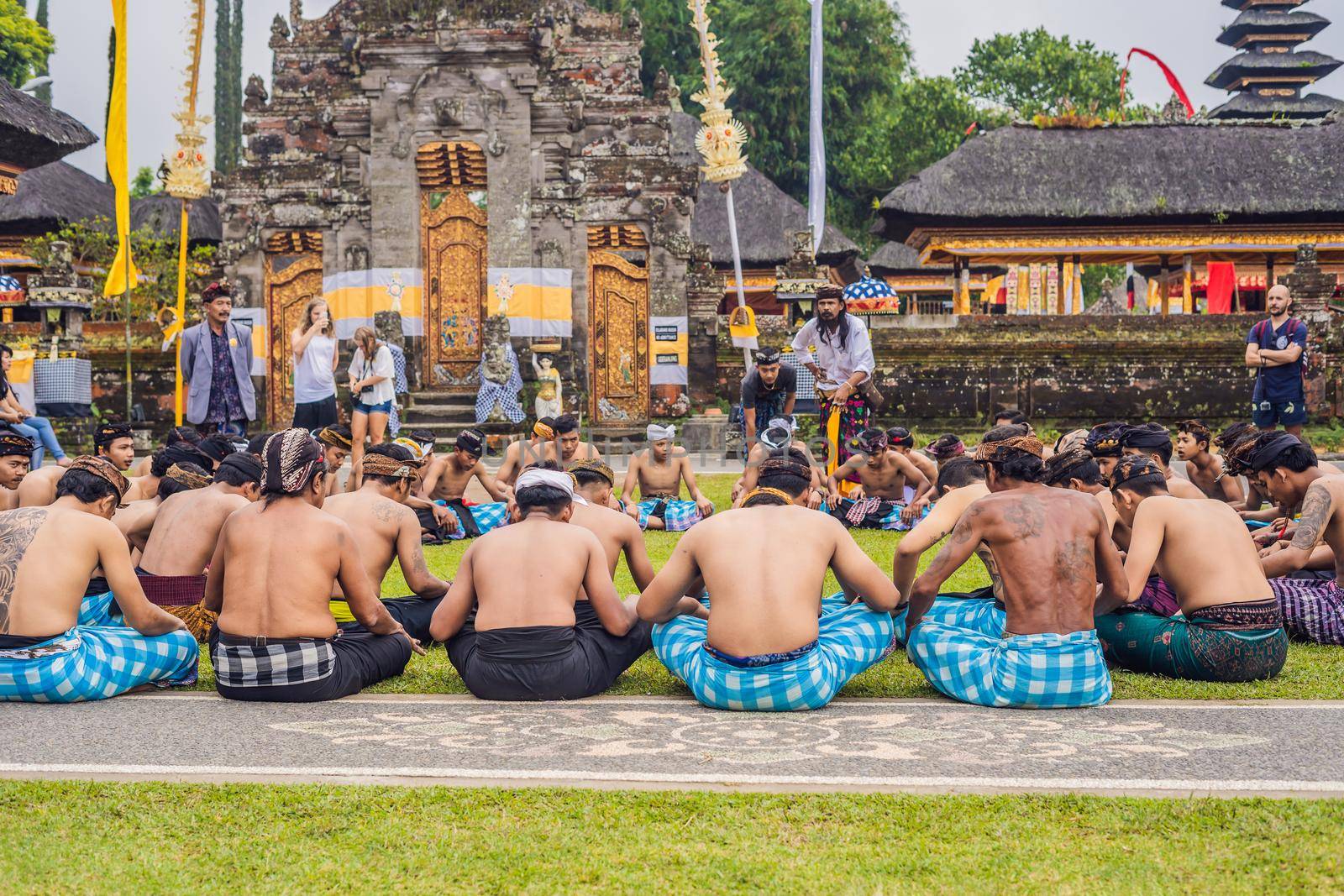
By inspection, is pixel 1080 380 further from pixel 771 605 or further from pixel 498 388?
pixel 771 605

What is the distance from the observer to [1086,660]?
18.1ft

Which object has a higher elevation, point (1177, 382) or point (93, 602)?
point (1177, 382)

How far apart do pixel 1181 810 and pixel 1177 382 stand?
1878 centimetres

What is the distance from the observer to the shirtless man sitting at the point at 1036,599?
5516mm

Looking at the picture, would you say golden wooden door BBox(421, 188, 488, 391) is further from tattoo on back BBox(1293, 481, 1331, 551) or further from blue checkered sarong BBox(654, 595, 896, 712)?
tattoo on back BBox(1293, 481, 1331, 551)

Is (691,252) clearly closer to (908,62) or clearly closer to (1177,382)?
(1177,382)

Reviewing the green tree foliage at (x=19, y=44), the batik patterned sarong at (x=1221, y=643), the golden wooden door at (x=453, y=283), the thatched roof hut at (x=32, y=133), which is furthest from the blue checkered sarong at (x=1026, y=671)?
the green tree foliage at (x=19, y=44)

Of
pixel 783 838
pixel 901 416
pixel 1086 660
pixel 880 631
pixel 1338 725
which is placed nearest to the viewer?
pixel 783 838

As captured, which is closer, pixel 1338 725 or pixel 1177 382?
pixel 1338 725

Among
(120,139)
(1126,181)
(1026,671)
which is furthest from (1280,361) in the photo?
(1126,181)

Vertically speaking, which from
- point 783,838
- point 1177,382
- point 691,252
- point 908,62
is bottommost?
point 783,838

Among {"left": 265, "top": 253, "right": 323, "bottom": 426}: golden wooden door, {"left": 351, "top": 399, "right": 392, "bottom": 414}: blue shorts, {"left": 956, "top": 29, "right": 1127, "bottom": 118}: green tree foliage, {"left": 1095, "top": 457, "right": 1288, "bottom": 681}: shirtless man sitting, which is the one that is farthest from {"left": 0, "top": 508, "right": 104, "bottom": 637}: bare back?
{"left": 956, "top": 29, "right": 1127, "bottom": 118}: green tree foliage

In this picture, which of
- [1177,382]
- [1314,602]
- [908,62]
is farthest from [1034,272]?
[1314,602]

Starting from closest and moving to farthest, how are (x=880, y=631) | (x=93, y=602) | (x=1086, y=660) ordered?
(x=1086, y=660)
(x=880, y=631)
(x=93, y=602)
